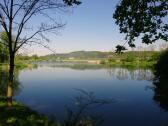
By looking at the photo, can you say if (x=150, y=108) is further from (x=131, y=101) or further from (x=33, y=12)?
(x=33, y=12)

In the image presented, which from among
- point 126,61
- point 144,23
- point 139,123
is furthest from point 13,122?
point 126,61

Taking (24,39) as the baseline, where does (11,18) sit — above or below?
above

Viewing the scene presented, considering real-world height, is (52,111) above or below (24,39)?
below

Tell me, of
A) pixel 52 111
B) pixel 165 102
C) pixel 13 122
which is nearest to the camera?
pixel 13 122

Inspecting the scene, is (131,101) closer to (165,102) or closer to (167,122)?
(165,102)

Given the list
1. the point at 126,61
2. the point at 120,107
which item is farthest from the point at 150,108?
the point at 126,61

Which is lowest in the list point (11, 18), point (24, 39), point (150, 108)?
point (150, 108)

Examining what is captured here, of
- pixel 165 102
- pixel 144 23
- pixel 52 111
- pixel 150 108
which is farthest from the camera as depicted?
pixel 165 102

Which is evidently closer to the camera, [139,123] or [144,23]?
[144,23]

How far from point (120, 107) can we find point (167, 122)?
682 centimetres

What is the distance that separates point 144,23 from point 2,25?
9.07 m

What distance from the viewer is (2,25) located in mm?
16766

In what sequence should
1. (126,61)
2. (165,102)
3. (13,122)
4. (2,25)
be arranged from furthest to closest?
(126,61)
(165,102)
(2,25)
(13,122)

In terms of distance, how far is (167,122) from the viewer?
21.8 meters
